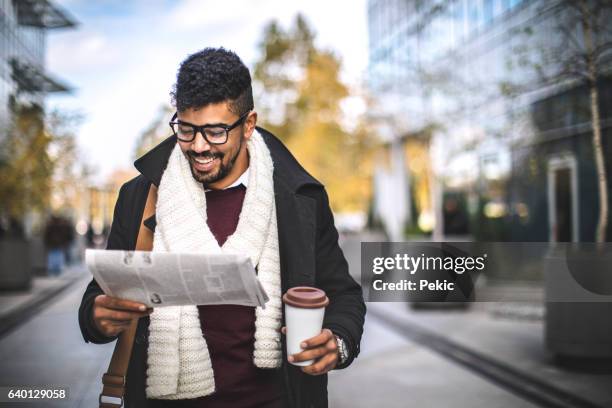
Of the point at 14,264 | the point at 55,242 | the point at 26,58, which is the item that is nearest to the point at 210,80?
the point at 14,264

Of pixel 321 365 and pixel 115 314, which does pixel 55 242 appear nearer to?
pixel 115 314

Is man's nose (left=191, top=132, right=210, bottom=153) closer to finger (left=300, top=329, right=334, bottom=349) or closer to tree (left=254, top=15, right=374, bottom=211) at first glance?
finger (left=300, top=329, right=334, bottom=349)

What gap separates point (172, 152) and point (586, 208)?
1272cm

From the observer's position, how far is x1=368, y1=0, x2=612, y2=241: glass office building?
12.6m

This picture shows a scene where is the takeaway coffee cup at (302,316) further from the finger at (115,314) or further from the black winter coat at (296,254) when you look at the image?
the finger at (115,314)

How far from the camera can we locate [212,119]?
2047 mm

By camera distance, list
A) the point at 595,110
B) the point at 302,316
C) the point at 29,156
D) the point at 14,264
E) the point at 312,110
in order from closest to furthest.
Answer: the point at 302,316, the point at 595,110, the point at 14,264, the point at 29,156, the point at 312,110

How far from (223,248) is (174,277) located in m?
0.40

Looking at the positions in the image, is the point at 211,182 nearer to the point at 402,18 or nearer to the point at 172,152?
the point at 172,152

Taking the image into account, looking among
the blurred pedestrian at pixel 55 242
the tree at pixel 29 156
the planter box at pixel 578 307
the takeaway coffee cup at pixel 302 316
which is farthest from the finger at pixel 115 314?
the blurred pedestrian at pixel 55 242

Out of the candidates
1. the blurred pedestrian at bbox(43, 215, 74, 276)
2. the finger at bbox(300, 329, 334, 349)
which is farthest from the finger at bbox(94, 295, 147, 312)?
the blurred pedestrian at bbox(43, 215, 74, 276)

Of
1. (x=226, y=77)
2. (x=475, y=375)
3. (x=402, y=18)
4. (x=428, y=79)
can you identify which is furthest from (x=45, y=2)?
(x=402, y=18)

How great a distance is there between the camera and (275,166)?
2.36m

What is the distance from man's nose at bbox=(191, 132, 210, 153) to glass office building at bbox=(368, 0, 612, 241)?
312 inches
